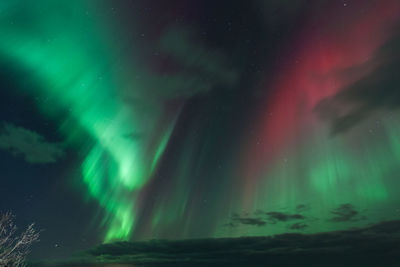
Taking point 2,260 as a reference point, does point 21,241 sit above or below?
above

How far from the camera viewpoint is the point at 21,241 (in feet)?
93.2

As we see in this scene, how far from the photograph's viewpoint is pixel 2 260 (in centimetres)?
2883

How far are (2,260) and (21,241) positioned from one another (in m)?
3.38
